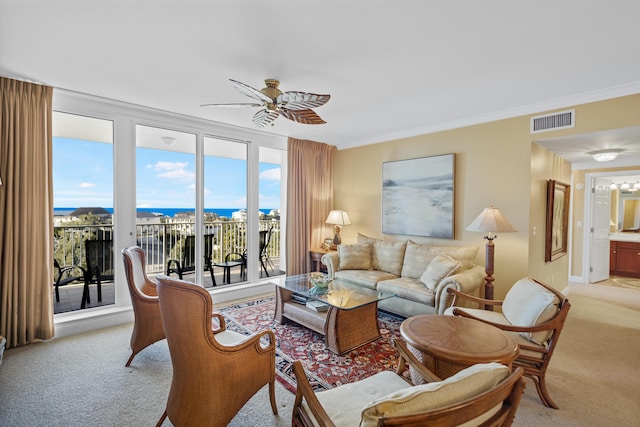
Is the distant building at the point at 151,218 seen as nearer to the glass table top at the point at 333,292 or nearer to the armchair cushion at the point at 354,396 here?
the glass table top at the point at 333,292

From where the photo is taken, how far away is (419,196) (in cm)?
459

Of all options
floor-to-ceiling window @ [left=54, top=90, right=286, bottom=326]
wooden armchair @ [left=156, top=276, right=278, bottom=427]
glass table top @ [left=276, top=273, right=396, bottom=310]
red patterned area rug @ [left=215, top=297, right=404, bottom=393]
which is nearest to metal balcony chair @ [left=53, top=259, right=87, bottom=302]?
floor-to-ceiling window @ [left=54, top=90, right=286, bottom=326]

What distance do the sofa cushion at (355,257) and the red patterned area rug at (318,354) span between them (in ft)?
2.74

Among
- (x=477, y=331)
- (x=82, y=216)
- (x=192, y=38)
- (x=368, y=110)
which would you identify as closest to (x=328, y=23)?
(x=192, y=38)

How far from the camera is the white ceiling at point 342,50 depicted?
1.91 meters

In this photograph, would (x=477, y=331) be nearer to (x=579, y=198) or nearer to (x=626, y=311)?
(x=626, y=311)

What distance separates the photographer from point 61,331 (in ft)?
10.6

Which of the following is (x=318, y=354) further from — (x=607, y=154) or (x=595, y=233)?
(x=595, y=233)

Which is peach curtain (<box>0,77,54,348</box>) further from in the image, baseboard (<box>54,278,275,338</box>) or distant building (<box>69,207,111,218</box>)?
distant building (<box>69,207,111,218</box>)

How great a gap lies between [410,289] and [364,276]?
714mm

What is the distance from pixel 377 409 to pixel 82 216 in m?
5.21

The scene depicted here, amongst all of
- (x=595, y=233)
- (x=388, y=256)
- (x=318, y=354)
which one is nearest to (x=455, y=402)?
(x=318, y=354)

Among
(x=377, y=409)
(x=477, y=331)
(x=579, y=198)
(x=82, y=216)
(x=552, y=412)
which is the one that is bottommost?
(x=552, y=412)

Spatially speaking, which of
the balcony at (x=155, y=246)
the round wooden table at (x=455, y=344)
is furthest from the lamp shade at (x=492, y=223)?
the balcony at (x=155, y=246)
